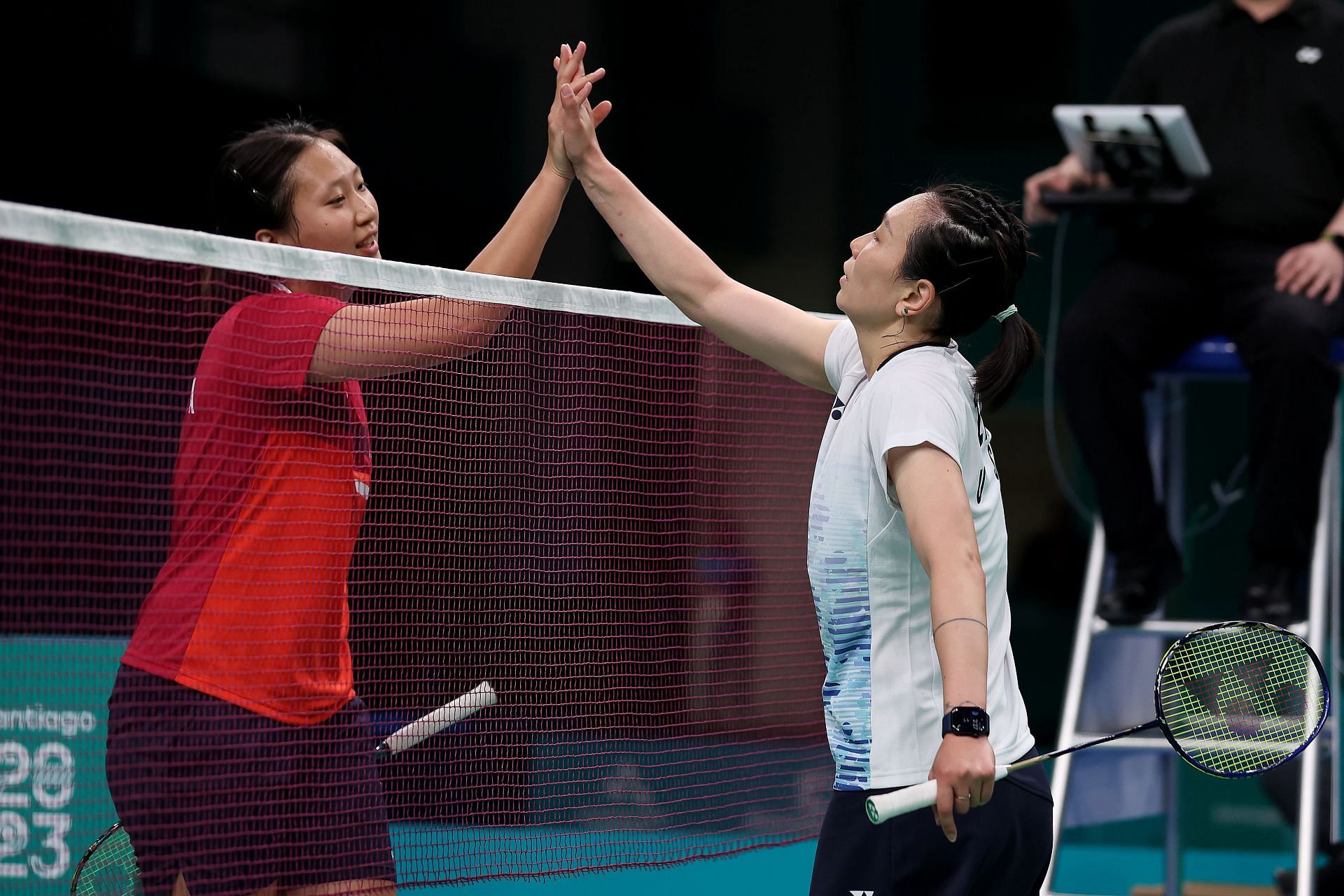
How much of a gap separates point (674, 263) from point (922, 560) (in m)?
0.89

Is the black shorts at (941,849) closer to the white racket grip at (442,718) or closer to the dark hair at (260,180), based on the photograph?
the white racket grip at (442,718)

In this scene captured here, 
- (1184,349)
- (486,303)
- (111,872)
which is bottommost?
(111,872)

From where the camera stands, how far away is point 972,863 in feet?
7.23

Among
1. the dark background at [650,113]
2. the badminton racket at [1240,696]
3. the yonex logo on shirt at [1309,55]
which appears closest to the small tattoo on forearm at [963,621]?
the badminton racket at [1240,696]

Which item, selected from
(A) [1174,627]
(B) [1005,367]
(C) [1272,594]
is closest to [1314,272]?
(C) [1272,594]

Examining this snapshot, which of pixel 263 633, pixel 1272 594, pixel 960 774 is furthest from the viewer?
pixel 1272 594

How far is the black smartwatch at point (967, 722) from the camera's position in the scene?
2.02m

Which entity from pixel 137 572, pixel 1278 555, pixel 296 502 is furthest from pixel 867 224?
pixel 296 502

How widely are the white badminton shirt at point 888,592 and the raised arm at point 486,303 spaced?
2.49ft

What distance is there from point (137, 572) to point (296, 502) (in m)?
2.74

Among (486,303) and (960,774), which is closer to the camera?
(960,774)

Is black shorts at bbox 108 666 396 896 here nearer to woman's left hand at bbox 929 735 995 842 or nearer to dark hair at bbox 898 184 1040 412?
woman's left hand at bbox 929 735 995 842

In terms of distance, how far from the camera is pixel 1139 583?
4.43m

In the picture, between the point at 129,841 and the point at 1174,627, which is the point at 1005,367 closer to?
the point at 129,841
